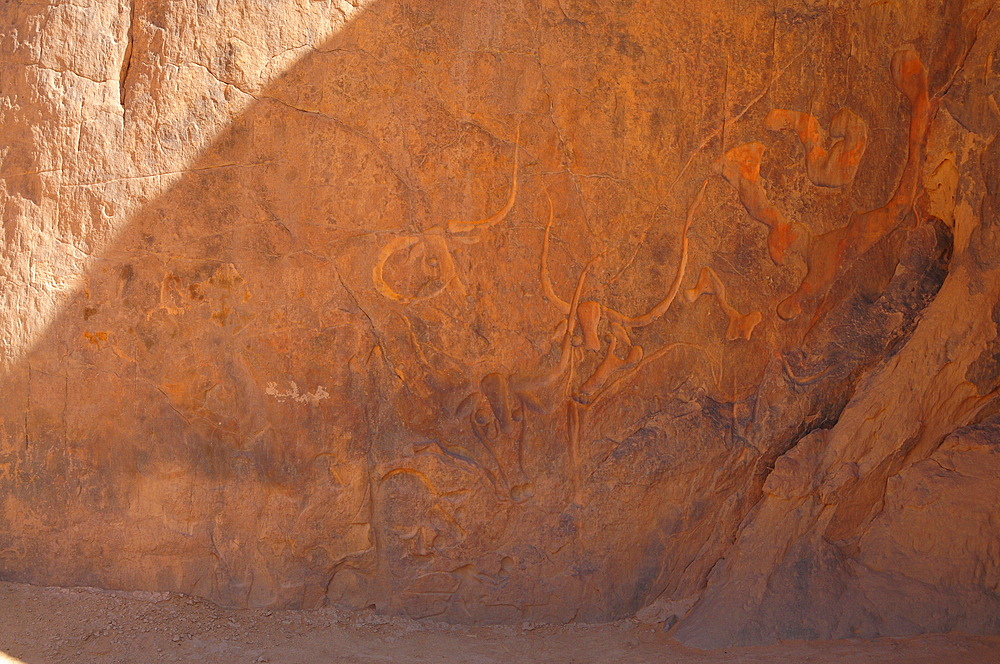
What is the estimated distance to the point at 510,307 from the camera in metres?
2.96

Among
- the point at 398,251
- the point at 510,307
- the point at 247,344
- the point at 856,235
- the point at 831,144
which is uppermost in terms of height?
the point at 831,144

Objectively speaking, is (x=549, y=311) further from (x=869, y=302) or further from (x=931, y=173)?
(x=931, y=173)

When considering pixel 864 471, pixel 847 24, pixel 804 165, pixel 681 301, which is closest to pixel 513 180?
pixel 681 301

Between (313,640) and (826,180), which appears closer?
(313,640)

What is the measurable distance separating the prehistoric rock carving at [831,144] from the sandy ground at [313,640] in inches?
58.4

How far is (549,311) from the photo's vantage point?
2.97 meters

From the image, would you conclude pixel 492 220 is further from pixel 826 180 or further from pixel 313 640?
pixel 313 640

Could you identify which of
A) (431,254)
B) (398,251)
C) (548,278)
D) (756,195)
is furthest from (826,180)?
(398,251)

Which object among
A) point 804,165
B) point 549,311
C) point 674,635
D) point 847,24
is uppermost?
point 847,24

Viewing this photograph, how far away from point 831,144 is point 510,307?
1.17 metres

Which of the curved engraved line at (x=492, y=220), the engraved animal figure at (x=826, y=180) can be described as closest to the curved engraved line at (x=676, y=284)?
the engraved animal figure at (x=826, y=180)

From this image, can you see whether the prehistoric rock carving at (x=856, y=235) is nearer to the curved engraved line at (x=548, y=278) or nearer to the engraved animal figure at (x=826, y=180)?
the engraved animal figure at (x=826, y=180)

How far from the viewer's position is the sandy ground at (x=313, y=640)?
8.98 ft

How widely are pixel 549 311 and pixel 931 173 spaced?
1317 mm
